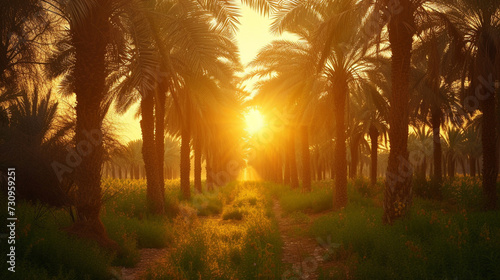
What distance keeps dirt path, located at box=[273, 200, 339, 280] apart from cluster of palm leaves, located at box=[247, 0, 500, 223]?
2118mm

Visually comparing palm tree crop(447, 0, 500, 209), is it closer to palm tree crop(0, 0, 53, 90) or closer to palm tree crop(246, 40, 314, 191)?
palm tree crop(246, 40, 314, 191)

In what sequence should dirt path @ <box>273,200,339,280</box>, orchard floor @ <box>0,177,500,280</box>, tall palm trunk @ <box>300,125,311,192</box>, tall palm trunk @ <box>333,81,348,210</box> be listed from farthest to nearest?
tall palm trunk @ <box>300,125,311,192</box>, tall palm trunk @ <box>333,81,348,210</box>, dirt path @ <box>273,200,339,280</box>, orchard floor @ <box>0,177,500,280</box>

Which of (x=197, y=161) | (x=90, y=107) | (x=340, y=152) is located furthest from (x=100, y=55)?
(x=197, y=161)

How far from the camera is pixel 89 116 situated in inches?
299

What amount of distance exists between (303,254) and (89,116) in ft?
19.5

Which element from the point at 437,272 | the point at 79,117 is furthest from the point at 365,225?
the point at 79,117

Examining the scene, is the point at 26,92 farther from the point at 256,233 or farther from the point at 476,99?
the point at 476,99

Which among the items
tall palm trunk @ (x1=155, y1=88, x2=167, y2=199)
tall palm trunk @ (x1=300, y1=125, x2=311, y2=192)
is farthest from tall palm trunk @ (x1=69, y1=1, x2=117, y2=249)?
tall palm trunk @ (x1=300, y1=125, x2=311, y2=192)

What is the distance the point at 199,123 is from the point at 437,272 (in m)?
18.1

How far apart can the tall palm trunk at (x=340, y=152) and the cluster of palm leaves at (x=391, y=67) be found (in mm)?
41

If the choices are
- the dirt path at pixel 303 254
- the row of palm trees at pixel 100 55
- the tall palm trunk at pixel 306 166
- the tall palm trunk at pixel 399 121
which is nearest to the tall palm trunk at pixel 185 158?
the row of palm trees at pixel 100 55

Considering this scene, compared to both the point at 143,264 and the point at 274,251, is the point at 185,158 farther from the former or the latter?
the point at 274,251

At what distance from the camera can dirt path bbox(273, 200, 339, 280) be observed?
6.69 m

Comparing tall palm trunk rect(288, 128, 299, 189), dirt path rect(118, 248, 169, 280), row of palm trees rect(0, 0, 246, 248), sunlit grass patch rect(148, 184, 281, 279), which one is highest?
row of palm trees rect(0, 0, 246, 248)
